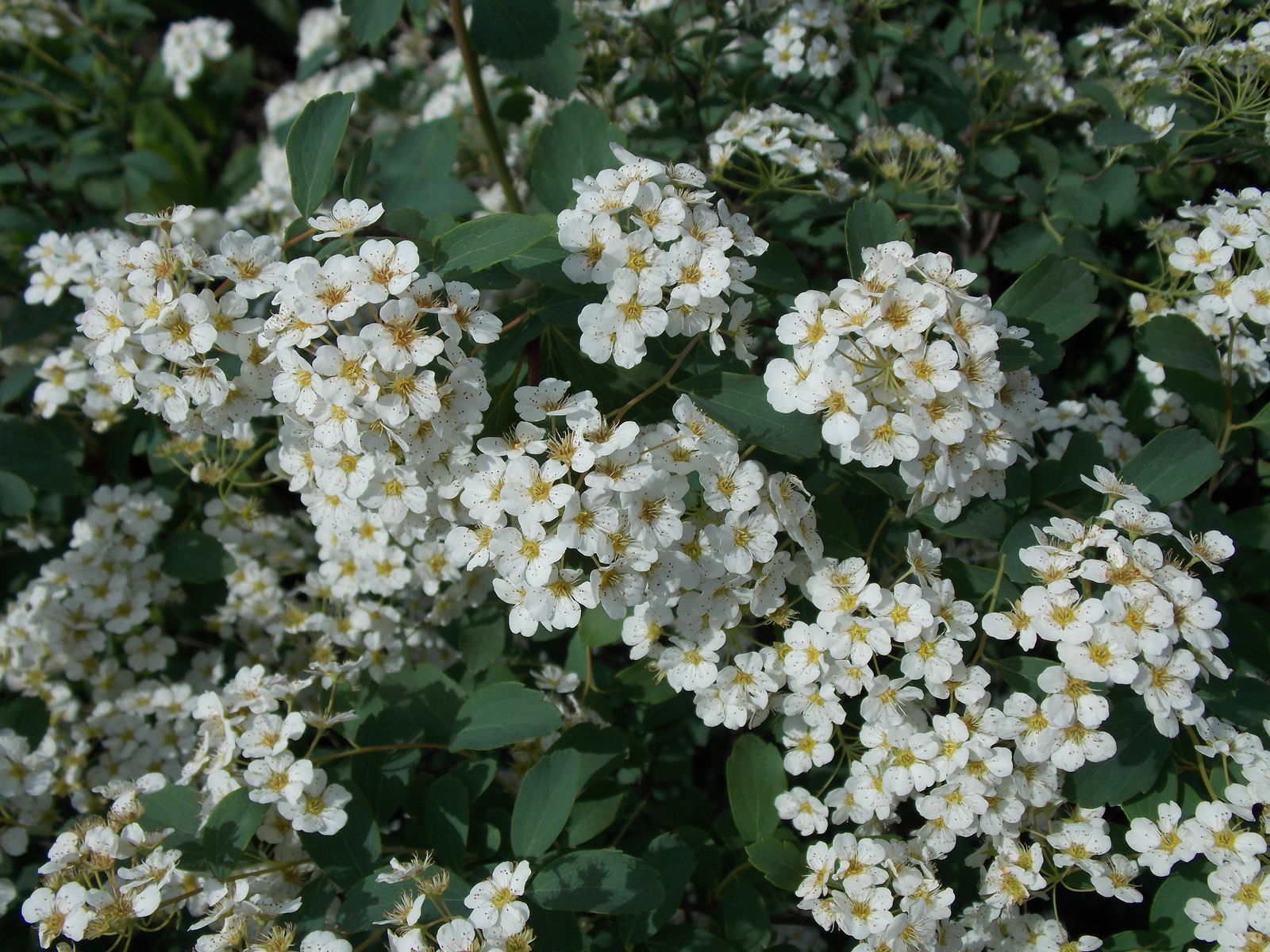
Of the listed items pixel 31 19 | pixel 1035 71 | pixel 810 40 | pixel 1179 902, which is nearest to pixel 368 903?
pixel 1179 902

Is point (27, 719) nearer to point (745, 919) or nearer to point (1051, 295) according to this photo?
point (745, 919)

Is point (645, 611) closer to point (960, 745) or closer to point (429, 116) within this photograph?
point (960, 745)

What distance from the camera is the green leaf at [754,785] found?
6.78 ft

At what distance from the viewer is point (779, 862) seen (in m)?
1.90

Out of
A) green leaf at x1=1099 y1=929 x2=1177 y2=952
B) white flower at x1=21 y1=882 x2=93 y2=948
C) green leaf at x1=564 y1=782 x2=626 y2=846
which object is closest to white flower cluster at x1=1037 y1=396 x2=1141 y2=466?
green leaf at x1=1099 y1=929 x2=1177 y2=952

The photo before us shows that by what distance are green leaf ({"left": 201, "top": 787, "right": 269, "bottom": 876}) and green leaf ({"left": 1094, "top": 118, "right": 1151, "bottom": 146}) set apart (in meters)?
2.53

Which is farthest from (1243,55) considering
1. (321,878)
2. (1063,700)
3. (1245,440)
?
(321,878)

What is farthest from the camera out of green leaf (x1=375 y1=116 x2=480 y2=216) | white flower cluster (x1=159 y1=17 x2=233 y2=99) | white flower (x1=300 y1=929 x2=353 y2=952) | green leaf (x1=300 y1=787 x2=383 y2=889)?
white flower cluster (x1=159 y1=17 x2=233 y2=99)

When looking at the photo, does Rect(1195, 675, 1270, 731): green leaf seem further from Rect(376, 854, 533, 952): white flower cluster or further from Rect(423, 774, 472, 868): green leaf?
Rect(423, 774, 472, 868): green leaf

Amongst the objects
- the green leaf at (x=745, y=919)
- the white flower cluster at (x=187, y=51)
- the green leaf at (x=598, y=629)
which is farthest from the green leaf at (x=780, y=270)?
the white flower cluster at (x=187, y=51)

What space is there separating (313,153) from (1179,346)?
78.4 inches

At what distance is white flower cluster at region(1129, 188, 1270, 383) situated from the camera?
203 cm

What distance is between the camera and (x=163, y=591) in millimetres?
2705

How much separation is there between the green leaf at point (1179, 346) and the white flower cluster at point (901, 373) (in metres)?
0.65
